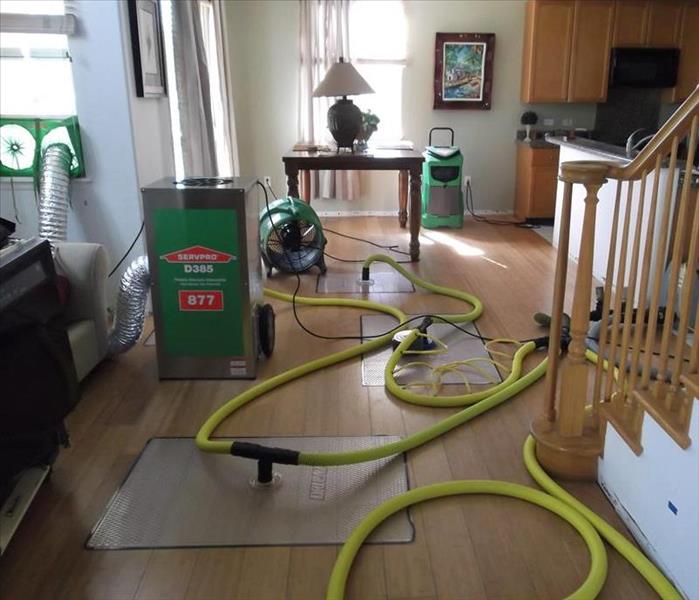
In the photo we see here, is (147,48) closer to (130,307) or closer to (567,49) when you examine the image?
(130,307)

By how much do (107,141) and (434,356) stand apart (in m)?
2.00

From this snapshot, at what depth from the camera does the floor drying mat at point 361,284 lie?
3986 mm

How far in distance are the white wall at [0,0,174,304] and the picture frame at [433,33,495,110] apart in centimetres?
340

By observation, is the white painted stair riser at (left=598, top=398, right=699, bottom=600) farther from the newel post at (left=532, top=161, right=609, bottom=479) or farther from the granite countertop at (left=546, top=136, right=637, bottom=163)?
the granite countertop at (left=546, top=136, right=637, bottom=163)

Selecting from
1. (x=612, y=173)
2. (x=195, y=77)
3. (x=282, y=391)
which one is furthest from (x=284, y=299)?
(x=612, y=173)

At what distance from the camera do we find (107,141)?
10.7 feet

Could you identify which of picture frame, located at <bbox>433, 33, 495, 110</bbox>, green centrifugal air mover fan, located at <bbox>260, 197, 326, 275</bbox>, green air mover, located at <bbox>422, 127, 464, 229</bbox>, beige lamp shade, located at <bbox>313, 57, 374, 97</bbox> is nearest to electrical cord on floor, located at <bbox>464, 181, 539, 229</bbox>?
green air mover, located at <bbox>422, 127, 464, 229</bbox>

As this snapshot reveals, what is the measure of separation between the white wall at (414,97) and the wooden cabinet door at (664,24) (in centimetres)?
81

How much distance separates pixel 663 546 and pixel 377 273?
294 centimetres

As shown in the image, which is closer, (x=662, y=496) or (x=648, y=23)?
(x=662, y=496)

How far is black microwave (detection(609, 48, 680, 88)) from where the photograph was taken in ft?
18.9

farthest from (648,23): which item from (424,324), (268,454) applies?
(268,454)

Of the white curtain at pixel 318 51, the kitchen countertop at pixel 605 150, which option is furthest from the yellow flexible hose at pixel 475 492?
the white curtain at pixel 318 51

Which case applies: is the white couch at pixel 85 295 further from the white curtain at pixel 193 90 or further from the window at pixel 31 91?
the white curtain at pixel 193 90
